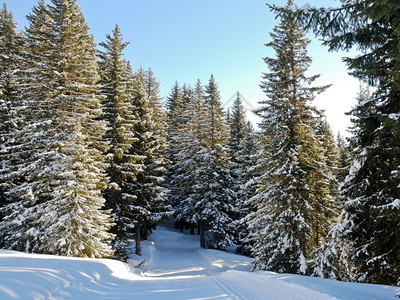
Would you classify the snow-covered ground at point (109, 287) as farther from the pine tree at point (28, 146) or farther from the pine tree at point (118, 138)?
the pine tree at point (118, 138)

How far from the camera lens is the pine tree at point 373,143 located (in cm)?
601

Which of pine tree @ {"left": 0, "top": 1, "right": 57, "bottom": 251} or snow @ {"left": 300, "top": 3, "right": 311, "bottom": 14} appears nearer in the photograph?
snow @ {"left": 300, "top": 3, "right": 311, "bottom": 14}

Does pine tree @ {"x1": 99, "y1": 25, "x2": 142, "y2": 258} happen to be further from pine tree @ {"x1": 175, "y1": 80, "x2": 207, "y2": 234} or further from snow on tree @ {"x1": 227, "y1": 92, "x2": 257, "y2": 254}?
snow on tree @ {"x1": 227, "y1": 92, "x2": 257, "y2": 254}

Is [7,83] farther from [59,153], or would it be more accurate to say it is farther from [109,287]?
[109,287]

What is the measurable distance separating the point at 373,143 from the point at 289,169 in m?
6.16

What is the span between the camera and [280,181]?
15.5 m

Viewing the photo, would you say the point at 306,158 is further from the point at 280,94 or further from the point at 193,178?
the point at 193,178

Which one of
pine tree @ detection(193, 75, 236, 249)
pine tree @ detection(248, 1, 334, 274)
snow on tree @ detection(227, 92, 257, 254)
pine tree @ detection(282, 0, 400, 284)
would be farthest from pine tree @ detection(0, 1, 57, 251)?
snow on tree @ detection(227, 92, 257, 254)

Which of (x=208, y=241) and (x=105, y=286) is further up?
(x=105, y=286)

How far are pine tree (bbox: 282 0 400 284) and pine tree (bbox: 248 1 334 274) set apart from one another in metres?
5.40

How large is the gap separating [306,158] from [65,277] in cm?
1282

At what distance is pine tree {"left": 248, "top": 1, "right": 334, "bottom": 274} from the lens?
47.1 ft

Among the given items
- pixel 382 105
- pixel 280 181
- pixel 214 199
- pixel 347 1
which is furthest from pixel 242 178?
pixel 347 1

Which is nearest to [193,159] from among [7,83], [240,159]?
[240,159]
